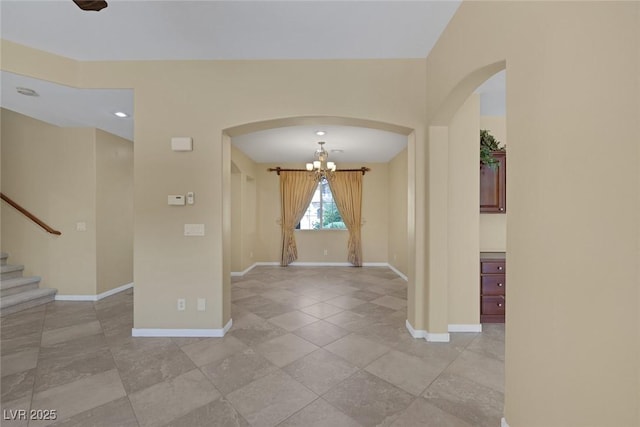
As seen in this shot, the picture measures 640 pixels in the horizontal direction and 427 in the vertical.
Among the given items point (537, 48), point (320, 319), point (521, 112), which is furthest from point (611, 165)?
point (320, 319)

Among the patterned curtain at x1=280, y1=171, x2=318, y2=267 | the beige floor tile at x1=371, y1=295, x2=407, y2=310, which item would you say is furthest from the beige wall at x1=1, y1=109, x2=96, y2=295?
the beige floor tile at x1=371, y1=295, x2=407, y2=310

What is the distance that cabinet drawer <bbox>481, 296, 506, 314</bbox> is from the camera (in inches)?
120

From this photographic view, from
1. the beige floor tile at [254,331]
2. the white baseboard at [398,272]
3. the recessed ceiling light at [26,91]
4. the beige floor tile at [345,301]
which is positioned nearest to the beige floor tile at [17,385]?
the beige floor tile at [254,331]

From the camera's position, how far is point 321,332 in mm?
2887

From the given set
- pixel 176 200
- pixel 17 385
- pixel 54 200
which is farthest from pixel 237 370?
pixel 54 200

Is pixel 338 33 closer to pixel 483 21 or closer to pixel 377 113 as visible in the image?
pixel 377 113

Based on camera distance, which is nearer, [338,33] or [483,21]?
[483,21]

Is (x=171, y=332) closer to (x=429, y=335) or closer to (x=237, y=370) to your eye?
(x=237, y=370)

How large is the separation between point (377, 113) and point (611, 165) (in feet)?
6.79

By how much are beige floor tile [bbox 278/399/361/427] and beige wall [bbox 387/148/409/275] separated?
13.3ft

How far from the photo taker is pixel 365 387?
1.96 m

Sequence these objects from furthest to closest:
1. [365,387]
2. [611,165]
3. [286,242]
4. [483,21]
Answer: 1. [286,242]
2. [365,387]
3. [483,21]
4. [611,165]

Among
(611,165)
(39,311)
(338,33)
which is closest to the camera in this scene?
(611,165)

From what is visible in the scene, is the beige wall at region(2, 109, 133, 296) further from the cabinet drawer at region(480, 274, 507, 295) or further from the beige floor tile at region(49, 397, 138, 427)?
the cabinet drawer at region(480, 274, 507, 295)
